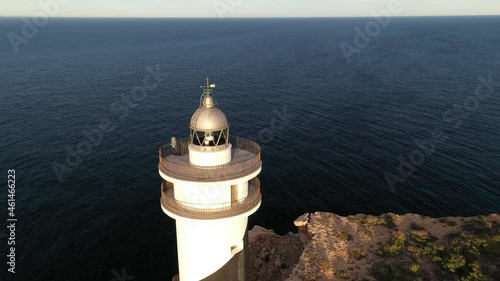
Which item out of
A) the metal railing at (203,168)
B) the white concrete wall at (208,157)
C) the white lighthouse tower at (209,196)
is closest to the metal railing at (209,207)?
the white lighthouse tower at (209,196)

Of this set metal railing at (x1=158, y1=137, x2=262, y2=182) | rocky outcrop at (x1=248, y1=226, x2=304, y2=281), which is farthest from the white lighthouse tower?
rocky outcrop at (x1=248, y1=226, x2=304, y2=281)

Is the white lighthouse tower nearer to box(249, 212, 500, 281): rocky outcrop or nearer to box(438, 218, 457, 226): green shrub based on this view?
box(249, 212, 500, 281): rocky outcrop

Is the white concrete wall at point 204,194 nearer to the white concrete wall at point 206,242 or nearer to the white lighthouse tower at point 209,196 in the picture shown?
the white lighthouse tower at point 209,196

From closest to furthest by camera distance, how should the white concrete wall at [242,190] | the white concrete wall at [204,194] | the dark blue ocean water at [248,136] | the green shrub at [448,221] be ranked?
the white concrete wall at [204,194] < the white concrete wall at [242,190] < the green shrub at [448,221] < the dark blue ocean water at [248,136]

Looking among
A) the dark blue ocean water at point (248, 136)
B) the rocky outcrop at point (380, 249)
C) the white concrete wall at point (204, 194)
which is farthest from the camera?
the dark blue ocean water at point (248, 136)

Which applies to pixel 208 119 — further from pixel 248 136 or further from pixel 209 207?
pixel 248 136

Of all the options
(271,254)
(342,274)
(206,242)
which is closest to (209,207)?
(206,242)

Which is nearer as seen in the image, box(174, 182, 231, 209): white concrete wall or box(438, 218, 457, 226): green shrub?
box(174, 182, 231, 209): white concrete wall

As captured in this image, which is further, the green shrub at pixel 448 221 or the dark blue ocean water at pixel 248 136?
the dark blue ocean water at pixel 248 136
